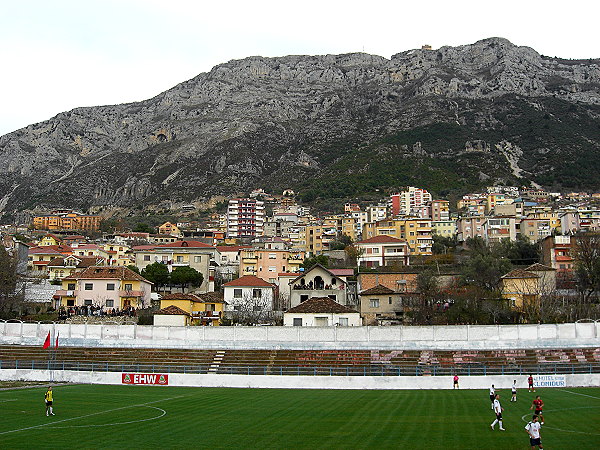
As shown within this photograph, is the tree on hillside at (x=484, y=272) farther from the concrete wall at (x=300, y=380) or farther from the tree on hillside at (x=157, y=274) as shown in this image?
the tree on hillside at (x=157, y=274)

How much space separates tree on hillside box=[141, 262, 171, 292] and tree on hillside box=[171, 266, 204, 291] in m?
0.92

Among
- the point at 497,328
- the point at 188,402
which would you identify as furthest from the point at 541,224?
the point at 188,402

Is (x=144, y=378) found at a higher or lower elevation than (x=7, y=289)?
lower

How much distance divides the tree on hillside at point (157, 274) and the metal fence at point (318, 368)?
Answer: 33.8 m

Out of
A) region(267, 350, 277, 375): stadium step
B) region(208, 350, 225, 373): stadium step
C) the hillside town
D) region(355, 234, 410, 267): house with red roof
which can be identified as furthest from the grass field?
region(355, 234, 410, 267): house with red roof

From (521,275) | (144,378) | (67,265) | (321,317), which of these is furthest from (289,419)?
(67,265)

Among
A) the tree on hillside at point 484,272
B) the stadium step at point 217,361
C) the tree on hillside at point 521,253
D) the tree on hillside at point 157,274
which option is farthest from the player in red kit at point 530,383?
the tree on hillside at point 157,274

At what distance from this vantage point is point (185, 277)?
84125mm

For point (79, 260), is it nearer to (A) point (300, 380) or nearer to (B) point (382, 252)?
(B) point (382, 252)

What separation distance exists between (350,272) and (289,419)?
52914 millimetres

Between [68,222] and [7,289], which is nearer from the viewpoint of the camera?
[7,289]

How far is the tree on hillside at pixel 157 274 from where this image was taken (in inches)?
3300

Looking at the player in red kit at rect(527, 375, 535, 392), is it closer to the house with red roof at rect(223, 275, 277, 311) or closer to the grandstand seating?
the grandstand seating

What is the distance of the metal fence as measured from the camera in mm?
44906
